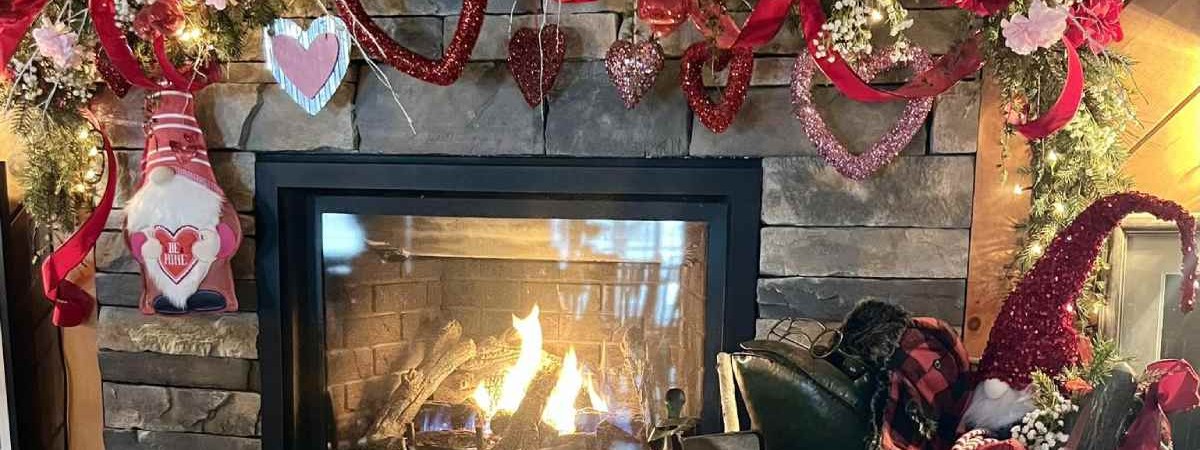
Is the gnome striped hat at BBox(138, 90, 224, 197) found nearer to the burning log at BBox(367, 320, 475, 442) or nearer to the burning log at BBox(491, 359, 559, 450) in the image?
the burning log at BBox(367, 320, 475, 442)

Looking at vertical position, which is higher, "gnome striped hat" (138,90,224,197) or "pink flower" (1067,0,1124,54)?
"pink flower" (1067,0,1124,54)

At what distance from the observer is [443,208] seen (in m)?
1.65

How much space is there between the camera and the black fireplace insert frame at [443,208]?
154 cm

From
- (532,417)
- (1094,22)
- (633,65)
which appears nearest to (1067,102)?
(1094,22)

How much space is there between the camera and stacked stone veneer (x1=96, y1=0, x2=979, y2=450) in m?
1.45

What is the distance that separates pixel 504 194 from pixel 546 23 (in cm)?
33

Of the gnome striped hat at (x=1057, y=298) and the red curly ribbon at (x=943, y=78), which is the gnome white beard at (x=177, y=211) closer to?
the red curly ribbon at (x=943, y=78)

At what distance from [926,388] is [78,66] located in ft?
5.03

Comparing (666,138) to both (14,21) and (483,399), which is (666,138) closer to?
(483,399)

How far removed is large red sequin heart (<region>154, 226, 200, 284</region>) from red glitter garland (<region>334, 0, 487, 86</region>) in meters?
0.50

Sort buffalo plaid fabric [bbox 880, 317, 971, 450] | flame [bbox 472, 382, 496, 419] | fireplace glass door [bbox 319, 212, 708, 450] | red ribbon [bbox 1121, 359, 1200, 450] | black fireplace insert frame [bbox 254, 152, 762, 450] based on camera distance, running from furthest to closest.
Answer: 1. flame [bbox 472, 382, 496, 419]
2. fireplace glass door [bbox 319, 212, 708, 450]
3. black fireplace insert frame [bbox 254, 152, 762, 450]
4. buffalo plaid fabric [bbox 880, 317, 971, 450]
5. red ribbon [bbox 1121, 359, 1200, 450]

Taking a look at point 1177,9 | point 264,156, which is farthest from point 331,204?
point 1177,9

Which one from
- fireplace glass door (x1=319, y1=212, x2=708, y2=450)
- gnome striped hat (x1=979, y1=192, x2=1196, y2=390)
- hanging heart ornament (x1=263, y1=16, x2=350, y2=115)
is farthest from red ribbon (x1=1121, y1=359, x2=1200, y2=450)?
hanging heart ornament (x1=263, y1=16, x2=350, y2=115)

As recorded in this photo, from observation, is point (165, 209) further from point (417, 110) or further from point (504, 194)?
point (504, 194)
